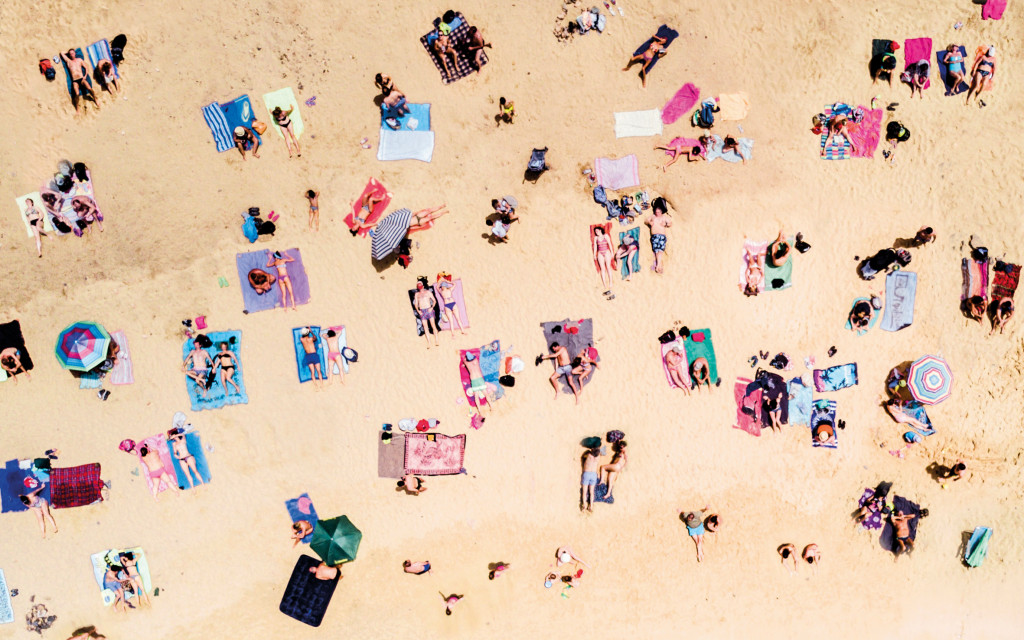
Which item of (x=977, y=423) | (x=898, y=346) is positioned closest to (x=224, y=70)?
(x=898, y=346)

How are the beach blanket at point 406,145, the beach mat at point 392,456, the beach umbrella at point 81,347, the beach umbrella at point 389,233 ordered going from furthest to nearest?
1. the beach mat at point 392,456
2. the beach blanket at point 406,145
3. the beach umbrella at point 81,347
4. the beach umbrella at point 389,233

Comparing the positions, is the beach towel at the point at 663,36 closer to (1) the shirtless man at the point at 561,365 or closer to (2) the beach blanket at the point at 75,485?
(1) the shirtless man at the point at 561,365

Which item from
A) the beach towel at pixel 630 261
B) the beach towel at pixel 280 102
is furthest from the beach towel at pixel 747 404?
the beach towel at pixel 280 102

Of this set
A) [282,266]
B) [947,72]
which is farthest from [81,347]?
[947,72]

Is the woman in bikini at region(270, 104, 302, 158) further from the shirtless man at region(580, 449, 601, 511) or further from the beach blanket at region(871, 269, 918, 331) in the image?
the beach blanket at region(871, 269, 918, 331)

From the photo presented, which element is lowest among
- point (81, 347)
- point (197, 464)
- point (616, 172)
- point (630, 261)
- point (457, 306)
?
point (197, 464)

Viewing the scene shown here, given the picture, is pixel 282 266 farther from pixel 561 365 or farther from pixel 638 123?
pixel 638 123

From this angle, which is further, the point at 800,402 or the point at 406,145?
the point at 800,402
